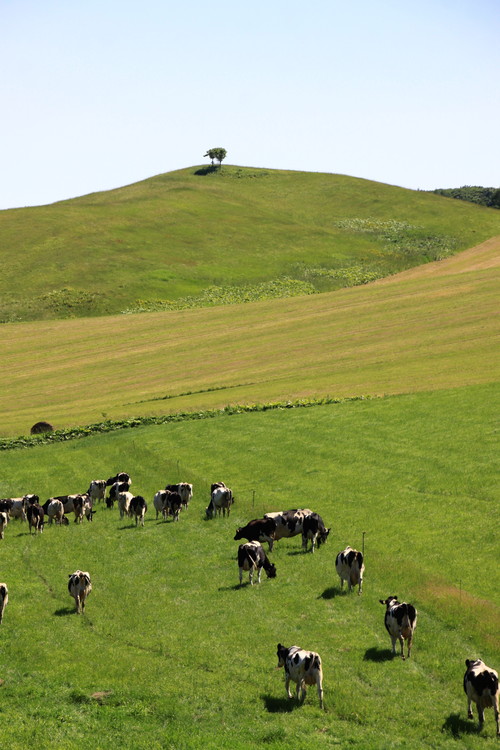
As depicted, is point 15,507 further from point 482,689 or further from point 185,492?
point 482,689

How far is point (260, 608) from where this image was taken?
25.5 meters

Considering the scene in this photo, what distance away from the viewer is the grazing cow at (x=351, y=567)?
2652 centimetres

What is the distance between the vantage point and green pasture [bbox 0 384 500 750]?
60.8ft

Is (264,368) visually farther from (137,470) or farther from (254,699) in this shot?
(254,699)

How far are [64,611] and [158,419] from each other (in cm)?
3553

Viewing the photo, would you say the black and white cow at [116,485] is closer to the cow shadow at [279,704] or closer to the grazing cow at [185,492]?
the grazing cow at [185,492]

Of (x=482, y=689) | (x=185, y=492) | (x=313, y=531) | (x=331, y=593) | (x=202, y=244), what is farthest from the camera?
(x=202, y=244)

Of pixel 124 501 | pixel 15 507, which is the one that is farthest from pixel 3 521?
pixel 124 501

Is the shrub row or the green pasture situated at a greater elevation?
the shrub row

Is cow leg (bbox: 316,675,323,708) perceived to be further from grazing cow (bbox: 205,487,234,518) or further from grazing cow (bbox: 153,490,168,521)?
grazing cow (bbox: 153,490,168,521)

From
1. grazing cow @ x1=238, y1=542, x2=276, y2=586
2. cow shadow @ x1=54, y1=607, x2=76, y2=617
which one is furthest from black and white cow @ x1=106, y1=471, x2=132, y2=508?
cow shadow @ x1=54, y1=607, x2=76, y2=617

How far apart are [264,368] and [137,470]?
3135cm

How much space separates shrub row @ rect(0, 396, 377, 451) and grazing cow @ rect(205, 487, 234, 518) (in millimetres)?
22657

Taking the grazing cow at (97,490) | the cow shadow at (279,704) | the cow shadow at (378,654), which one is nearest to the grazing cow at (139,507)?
the grazing cow at (97,490)
